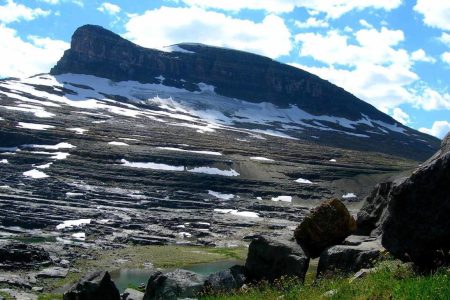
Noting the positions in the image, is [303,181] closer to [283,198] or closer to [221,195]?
[283,198]

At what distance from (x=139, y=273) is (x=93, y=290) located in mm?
26216

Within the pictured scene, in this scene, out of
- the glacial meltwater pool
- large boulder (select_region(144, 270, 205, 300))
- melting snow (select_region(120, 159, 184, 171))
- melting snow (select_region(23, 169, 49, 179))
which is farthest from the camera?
melting snow (select_region(120, 159, 184, 171))

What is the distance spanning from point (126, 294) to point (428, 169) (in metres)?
16.9

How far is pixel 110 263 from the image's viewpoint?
175 ft

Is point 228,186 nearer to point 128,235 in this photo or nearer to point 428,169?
point 128,235

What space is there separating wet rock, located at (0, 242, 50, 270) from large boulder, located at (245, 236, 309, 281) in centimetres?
3186

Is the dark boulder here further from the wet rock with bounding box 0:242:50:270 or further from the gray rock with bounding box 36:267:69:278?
the wet rock with bounding box 0:242:50:270

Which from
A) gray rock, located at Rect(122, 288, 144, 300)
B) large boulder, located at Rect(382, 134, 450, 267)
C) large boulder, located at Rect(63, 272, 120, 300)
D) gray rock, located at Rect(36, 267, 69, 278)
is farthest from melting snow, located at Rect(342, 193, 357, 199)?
large boulder, located at Rect(382, 134, 450, 267)

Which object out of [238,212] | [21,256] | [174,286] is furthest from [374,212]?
[238,212]

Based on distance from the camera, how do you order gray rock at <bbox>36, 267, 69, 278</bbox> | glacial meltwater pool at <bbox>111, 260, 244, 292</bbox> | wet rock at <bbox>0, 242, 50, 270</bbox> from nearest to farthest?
glacial meltwater pool at <bbox>111, 260, 244, 292</bbox> < gray rock at <bbox>36, 267, 69, 278</bbox> < wet rock at <bbox>0, 242, 50, 270</bbox>

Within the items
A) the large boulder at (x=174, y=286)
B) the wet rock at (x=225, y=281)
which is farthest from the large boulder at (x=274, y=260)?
the large boulder at (x=174, y=286)

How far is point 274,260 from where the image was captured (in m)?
21.9

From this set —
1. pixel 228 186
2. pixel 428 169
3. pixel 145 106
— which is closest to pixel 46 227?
pixel 228 186

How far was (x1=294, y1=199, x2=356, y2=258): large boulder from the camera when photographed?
2403 centimetres
